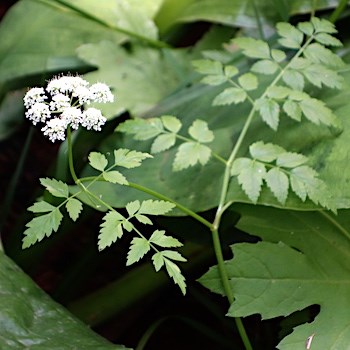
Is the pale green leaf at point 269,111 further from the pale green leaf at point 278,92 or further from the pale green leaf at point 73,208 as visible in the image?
the pale green leaf at point 73,208

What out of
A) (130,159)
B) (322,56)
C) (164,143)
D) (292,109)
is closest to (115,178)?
(130,159)

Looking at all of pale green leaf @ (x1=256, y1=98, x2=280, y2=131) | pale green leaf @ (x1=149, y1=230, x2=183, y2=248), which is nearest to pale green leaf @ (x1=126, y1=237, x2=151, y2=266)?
pale green leaf @ (x1=149, y1=230, x2=183, y2=248)

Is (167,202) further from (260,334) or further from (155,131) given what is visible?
(260,334)

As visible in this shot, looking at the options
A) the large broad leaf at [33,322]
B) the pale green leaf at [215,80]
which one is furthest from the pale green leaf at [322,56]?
the large broad leaf at [33,322]

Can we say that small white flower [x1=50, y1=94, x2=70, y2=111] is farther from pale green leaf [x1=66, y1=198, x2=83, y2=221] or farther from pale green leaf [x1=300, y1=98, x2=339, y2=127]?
pale green leaf [x1=300, y1=98, x2=339, y2=127]

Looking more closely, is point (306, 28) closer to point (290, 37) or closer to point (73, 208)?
point (290, 37)

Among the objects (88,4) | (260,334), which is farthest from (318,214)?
(88,4)
